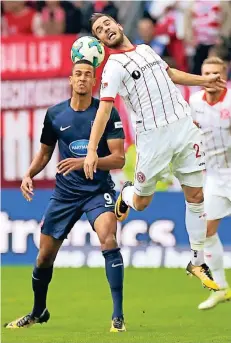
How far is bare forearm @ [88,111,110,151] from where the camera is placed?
10.5 m

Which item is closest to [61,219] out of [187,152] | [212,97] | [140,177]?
[140,177]

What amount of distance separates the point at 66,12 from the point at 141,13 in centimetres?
145

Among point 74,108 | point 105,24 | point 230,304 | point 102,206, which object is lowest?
point 230,304

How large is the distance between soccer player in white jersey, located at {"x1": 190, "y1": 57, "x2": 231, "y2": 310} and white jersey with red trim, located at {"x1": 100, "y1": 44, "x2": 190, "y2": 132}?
2209 mm

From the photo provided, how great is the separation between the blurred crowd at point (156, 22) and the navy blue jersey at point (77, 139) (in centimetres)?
908

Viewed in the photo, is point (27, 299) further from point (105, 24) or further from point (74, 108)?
point (105, 24)

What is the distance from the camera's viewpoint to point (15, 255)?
17469mm

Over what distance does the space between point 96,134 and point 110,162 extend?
2.37 feet

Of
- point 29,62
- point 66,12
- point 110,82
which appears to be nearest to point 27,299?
point 110,82

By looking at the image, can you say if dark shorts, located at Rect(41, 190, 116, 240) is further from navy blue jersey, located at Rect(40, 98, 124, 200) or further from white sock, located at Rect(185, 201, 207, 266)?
white sock, located at Rect(185, 201, 207, 266)

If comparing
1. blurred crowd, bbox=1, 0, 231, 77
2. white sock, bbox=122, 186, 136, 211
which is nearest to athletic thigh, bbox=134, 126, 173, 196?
white sock, bbox=122, 186, 136, 211

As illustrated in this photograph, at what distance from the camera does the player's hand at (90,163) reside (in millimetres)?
10383

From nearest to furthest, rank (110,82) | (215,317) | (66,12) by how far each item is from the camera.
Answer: (110,82), (215,317), (66,12)

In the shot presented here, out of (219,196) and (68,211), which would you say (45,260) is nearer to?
(68,211)
